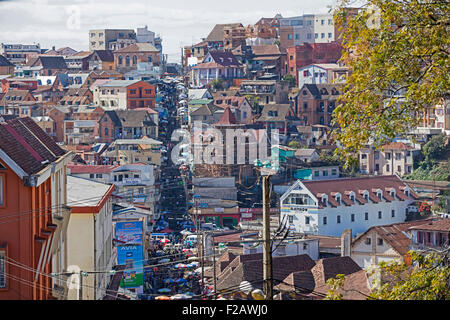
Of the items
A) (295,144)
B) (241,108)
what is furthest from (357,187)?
(241,108)

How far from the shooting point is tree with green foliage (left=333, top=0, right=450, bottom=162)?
2.99 metres

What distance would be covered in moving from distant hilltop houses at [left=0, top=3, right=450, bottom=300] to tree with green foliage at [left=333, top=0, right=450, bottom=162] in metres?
0.13

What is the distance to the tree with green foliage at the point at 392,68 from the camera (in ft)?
9.81

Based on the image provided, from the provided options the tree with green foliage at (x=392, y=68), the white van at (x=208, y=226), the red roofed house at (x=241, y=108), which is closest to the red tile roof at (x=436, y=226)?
the white van at (x=208, y=226)

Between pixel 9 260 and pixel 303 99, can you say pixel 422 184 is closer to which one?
pixel 303 99

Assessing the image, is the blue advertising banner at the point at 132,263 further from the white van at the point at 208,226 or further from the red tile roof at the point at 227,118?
the red tile roof at the point at 227,118

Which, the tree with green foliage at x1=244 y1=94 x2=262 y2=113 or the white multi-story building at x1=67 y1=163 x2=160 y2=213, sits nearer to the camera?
the white multi-story building at x1=67 y1=163 x2=160 y2=213

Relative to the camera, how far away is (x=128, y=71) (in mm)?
35906

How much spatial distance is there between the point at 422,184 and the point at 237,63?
13792mm

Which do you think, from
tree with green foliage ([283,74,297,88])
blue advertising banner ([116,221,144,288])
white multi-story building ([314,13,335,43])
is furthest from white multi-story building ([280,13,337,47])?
blue advertising banner ([116,221,144,288])

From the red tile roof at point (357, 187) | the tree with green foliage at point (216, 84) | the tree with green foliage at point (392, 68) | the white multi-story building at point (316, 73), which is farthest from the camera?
the tree with green foliage at point (216, 84)

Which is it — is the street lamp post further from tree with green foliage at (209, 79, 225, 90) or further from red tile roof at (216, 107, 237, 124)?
tree with green foliage at (209, 79, 225, 90)

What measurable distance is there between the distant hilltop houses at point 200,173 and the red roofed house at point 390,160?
0.06 metres
